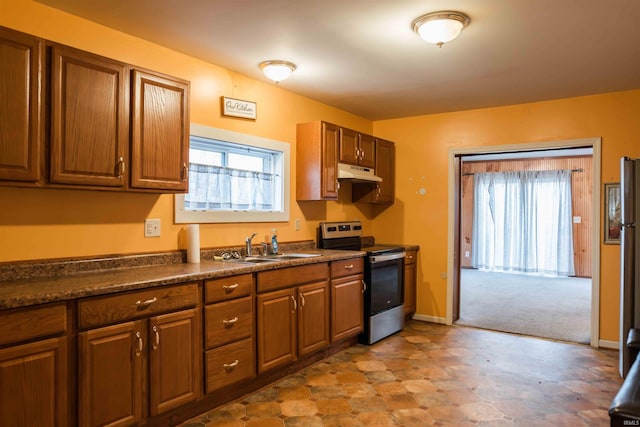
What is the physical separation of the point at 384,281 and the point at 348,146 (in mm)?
1415

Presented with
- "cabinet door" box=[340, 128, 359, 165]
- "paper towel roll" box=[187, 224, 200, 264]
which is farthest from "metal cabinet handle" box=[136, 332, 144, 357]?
"cabinet door" box=[340, 128, 359, 165]

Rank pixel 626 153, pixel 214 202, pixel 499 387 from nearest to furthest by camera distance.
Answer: pixel 499 387 → pixel 214 202 → pixel 626 153

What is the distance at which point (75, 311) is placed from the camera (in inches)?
77.1

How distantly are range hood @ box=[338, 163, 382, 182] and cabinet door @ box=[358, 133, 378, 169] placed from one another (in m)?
0.07

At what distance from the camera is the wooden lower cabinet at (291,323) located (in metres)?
2.96

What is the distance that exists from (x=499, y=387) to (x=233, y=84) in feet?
10.2

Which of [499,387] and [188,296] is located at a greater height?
[188,296]

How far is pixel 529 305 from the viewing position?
5.89 m

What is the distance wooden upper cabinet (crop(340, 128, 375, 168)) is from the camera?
4270 mm

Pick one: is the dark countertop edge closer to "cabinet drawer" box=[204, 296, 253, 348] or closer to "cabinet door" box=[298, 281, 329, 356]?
"cabinet drawer" box=[204, 296, 253, 348]


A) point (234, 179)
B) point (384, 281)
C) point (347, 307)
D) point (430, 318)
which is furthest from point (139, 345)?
point (430, 318)

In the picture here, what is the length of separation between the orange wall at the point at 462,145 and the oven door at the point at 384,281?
63 cm

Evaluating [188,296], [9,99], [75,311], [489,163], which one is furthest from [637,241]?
[489,163]

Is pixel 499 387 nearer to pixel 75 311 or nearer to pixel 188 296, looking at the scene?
pixel 188 296
